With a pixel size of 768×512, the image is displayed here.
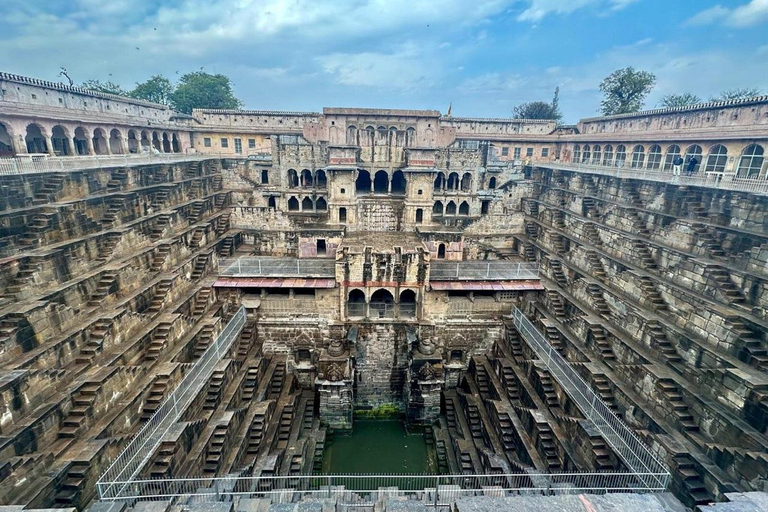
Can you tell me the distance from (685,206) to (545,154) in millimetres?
27722

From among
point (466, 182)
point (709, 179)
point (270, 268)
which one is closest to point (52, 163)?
point (270, 268)

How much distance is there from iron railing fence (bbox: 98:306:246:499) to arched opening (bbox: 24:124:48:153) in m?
24.3

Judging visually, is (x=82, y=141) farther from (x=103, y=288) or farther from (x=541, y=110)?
(x=541, y=110)

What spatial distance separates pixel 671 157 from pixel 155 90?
69798 mm

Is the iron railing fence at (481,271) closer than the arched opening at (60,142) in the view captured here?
Yes

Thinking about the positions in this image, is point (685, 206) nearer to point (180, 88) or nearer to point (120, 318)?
point (120, 318)

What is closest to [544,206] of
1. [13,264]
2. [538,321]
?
[538,321]

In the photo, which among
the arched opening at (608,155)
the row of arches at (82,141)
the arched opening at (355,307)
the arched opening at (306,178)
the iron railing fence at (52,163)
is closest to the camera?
the iron railing fence at (52,163)

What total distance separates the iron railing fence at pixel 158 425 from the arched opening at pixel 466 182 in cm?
2361

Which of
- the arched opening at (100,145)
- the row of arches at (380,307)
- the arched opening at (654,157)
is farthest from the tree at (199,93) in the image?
the arched opening at (654,157)

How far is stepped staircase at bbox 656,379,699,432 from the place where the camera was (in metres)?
11.4

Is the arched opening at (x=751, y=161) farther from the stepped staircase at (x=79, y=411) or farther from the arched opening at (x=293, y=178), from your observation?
the stepped staircase at (x=79, y=411)

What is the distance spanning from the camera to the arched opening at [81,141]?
2994cm

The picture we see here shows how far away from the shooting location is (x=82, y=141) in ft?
104
